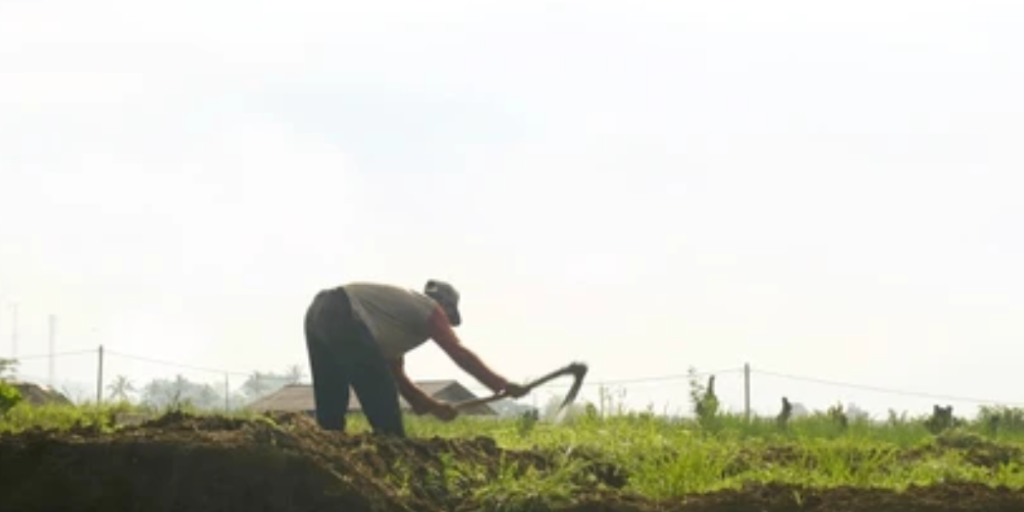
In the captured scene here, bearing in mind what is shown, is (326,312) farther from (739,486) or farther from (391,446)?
(739,486)

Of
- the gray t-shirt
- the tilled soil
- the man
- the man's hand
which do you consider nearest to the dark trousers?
the man

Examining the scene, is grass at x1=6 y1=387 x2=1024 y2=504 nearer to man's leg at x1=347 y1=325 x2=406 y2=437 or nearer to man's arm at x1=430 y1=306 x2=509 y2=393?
man's arm at x1=430 y1=306 x2=509 y2=393

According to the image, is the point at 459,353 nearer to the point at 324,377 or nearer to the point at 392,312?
the point at 392,312

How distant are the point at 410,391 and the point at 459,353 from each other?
633 millimetres

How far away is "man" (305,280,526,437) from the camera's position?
28.2 feet

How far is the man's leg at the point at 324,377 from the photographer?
8.98m

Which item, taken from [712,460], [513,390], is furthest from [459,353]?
[712,460]

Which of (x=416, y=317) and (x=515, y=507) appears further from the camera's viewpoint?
(x=416, y=317)

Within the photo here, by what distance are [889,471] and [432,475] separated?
8.35 ft

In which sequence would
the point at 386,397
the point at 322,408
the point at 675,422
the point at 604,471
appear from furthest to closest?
the point at 675,422 < the point at 322,408 < the point at 386,397 < the point at 604,471

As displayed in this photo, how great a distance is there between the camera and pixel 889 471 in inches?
316

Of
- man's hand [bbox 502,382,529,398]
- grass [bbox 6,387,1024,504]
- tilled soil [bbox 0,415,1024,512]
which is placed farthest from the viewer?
man's hand [bbox 502,382,529,398]

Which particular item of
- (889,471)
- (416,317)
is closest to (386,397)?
(416,317)

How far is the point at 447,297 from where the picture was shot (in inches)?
367
